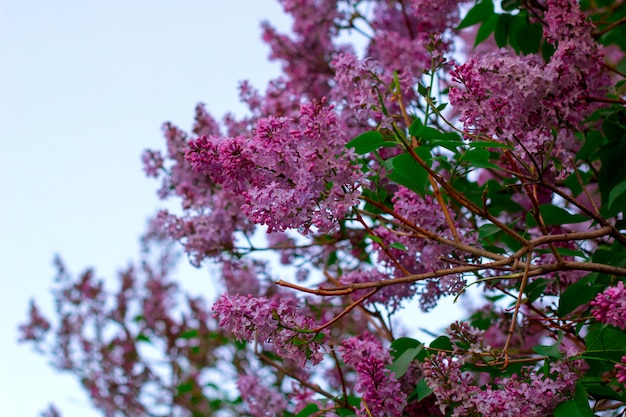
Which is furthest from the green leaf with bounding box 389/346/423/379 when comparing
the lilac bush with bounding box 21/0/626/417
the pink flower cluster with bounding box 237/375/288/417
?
the pink flower cluster with bounding box 237/375/288/417

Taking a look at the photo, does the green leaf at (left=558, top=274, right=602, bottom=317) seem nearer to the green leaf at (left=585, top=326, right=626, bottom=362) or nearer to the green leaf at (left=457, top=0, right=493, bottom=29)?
the green leaf at (left=585, top=326, right=626, bottom=362)

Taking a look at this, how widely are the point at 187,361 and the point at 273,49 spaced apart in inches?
75.3

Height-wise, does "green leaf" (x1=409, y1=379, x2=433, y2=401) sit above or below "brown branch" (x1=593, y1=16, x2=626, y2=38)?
below

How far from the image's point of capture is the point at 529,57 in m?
1.39

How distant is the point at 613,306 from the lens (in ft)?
3.63

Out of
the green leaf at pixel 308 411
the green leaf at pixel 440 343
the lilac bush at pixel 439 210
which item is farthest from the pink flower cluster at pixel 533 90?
the green leaf at pixel 308 411

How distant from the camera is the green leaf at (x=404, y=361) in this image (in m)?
1.27

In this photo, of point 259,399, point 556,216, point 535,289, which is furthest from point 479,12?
point 259,399

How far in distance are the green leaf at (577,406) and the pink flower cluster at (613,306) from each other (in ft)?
0.42

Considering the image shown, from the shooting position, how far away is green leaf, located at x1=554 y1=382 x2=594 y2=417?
1116 mm

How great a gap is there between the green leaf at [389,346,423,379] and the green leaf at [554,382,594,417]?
0.84ft

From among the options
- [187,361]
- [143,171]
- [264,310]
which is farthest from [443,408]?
[187,361]

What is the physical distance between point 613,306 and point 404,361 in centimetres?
38

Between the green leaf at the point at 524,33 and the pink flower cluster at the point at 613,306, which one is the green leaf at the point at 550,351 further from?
the green leaf at the point at 524,33
